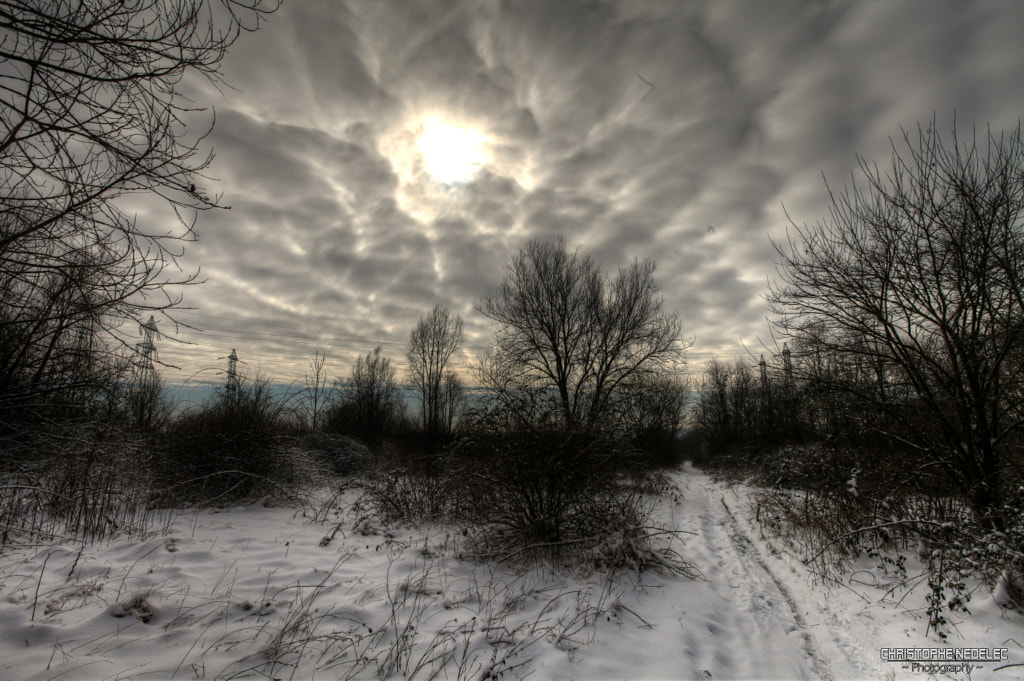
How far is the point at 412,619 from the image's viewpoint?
11.4 feet

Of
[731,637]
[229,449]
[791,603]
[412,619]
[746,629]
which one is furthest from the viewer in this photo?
[229,449]

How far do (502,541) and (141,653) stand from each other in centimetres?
370

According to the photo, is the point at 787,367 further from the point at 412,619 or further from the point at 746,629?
the point at 412,619

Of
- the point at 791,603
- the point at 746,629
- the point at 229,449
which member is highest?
the point at 229,449

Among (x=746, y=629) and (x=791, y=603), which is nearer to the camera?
(x=746, y=629)

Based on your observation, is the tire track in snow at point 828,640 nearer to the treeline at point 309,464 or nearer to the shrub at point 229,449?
the treeline at point 309,464

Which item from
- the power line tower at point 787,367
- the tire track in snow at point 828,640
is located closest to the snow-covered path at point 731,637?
the tire track in snow at point 828,640

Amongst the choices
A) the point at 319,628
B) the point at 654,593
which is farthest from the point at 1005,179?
the point at 319,628

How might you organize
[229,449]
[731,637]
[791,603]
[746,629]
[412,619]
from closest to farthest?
Answer: [412,619]
[731,637]
[746,629]
[791,603]
[229,449]

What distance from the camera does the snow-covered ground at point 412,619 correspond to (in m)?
2.73

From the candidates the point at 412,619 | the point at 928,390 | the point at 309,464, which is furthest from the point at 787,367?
the point at 309,464

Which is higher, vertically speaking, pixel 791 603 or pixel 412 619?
pixel 412 619

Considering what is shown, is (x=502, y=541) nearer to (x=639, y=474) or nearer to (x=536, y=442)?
(x=536, y=442)

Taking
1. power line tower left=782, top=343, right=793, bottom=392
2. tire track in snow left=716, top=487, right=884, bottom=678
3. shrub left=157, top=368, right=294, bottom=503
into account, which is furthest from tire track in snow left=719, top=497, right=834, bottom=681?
shrub left=157, top=368, right=294, bottom=503
